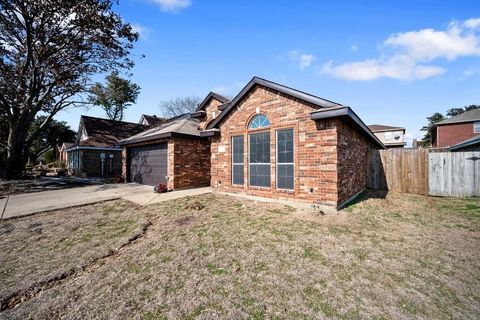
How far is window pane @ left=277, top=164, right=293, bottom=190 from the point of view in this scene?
24.1 feet

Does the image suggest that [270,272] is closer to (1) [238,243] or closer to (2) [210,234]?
(1) [238,243]

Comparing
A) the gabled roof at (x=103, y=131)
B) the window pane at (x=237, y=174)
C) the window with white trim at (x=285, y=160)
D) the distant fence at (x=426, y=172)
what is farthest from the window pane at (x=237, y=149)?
the gabled roof at (x=103, y=131)

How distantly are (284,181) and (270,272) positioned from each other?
438 centimetres

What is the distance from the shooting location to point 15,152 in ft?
52.3

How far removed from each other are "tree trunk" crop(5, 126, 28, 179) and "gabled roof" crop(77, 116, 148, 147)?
186 inches

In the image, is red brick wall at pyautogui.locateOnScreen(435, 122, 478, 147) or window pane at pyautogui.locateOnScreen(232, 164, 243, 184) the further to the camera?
red brick wall at pyautogui.locateOnScreen(435, 122, 478, 147)

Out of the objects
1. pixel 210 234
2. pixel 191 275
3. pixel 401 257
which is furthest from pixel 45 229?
pixel 401 257

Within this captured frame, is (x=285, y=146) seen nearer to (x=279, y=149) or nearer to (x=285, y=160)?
(x=279, y=149)

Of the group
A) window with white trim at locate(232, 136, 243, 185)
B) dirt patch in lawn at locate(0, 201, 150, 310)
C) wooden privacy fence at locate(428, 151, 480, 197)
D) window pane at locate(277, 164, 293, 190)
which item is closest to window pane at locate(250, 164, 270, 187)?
window pane at locate(277, 164, 293, 190)

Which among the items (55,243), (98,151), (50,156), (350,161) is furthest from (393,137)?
(50,156)

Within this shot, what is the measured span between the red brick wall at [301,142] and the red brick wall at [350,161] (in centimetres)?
35

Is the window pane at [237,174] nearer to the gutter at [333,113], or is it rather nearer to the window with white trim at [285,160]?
the window with white trim at [285,160]

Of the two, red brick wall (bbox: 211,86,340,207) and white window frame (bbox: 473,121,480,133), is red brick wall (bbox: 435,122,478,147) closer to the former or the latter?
white window frame (bbox: 473,121,480,133)

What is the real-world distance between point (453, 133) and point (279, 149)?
2903 cm
